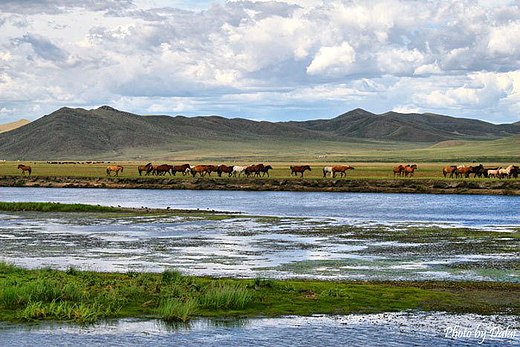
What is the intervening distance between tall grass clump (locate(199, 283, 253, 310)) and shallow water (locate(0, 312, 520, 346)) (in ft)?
3.16

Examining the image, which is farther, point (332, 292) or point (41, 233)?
point (41, 233)

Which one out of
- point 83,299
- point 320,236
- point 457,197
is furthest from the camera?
point 457,197

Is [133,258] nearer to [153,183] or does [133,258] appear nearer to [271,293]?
[271,293]

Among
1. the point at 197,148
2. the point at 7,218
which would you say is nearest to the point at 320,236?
the point at 7,218

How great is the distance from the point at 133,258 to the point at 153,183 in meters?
47.2

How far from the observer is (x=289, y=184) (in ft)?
223

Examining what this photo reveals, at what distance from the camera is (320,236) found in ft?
107

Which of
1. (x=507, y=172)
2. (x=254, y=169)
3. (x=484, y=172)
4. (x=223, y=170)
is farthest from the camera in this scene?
(x=223, y=170)

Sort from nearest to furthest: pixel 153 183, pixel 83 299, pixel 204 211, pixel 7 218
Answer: pixel 83 299, pixel 7 218, pixel 204 211, pixel 153 183

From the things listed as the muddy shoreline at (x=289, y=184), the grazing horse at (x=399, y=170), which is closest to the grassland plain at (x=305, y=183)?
the muddy shoreline at (x=289, y=184)

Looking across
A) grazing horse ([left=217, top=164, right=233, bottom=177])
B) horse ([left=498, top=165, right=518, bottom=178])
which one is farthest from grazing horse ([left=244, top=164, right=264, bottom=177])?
horse ([left=498, top=165, right=518, bottom=178])

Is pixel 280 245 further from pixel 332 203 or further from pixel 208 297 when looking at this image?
pixel 332 203

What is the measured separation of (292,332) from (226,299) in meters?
2.36

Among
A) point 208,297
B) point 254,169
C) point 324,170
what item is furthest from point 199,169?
point 208,297
